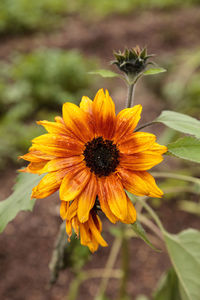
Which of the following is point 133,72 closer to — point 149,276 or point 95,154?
point 95,154

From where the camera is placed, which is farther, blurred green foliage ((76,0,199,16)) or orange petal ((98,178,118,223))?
blurred green foliage ((76,0,199,16))

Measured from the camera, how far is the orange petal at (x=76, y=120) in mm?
633

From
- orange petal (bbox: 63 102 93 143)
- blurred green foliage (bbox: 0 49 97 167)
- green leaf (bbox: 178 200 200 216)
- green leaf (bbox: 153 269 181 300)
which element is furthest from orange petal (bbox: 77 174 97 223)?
blurred green foliage (bbox: 0 49 97 167)

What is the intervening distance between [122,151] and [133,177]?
2.4 inches

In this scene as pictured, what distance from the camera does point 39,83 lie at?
2951 millimetres

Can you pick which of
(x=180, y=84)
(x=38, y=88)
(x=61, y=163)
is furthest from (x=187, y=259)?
(x=38, y=88)

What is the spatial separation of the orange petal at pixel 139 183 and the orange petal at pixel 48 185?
0.40 feet

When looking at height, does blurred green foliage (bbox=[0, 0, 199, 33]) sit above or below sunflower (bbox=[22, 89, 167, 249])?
above

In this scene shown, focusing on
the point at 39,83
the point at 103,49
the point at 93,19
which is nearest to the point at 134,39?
the point at 103,49

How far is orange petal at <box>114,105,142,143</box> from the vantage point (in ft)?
2.03

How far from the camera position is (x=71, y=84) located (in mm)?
3033

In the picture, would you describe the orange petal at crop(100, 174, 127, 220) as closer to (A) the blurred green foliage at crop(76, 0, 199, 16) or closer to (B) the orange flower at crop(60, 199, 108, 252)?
(B) the orange flower at crop(60, 199, 108, 252)

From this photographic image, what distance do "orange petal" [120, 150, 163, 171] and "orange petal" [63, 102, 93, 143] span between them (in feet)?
0.33

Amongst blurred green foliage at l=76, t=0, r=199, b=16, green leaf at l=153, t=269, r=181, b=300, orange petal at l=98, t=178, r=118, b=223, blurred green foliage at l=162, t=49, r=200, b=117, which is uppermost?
blurred green foliage at l=76, t=0, r=199, b=16
